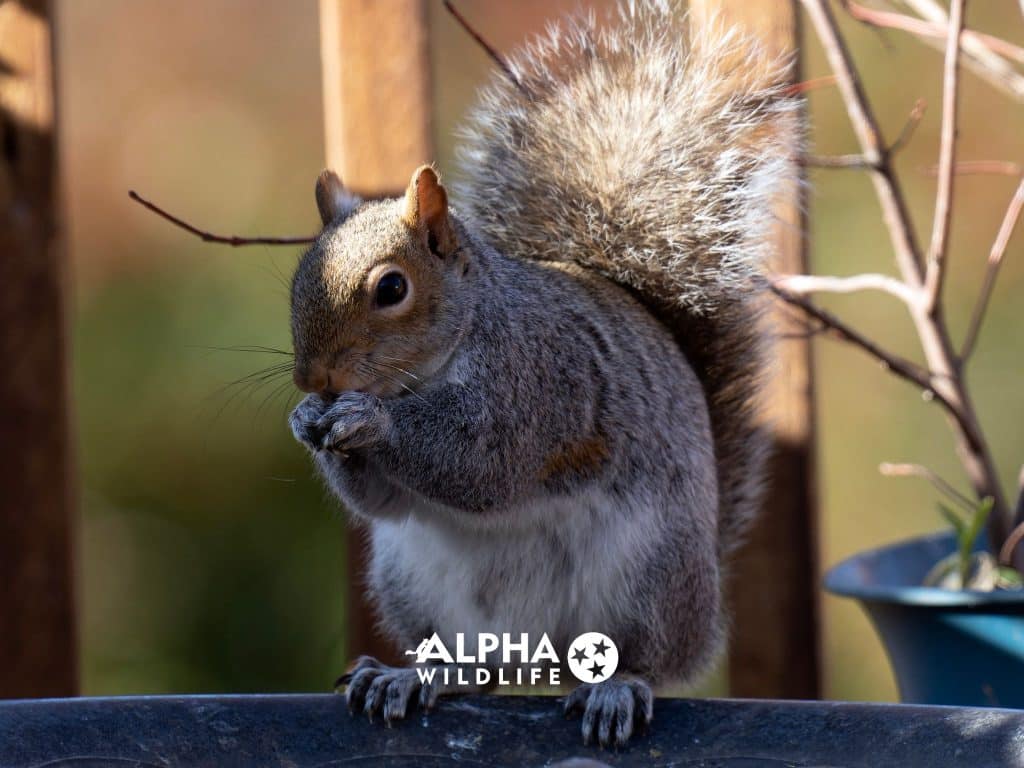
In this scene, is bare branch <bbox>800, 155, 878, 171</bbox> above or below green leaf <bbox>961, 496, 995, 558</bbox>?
above

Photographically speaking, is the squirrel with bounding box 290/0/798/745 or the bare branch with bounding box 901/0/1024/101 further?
the bare branch with bounding box 901/0/1024/101

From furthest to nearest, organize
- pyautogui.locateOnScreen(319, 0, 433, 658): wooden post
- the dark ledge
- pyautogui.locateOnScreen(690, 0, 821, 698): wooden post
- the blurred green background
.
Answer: the blurred green background < pyautogui.locateOnScreen(690, 0, 821, 698): wooden post < pyautogui.locateOnScreen(319, 0, 433, 658): wooden post < the dark ledge

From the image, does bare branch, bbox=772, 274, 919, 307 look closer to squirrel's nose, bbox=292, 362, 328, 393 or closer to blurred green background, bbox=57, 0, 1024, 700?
squirrel's nose, bbox=292, 362, 328, 393

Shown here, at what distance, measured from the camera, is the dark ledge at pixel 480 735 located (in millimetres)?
1013

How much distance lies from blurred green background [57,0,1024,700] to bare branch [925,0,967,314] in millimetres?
1416

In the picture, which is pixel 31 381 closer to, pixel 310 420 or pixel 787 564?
pixel 310 420

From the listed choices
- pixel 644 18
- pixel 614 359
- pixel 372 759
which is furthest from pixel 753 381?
pixel 372 759

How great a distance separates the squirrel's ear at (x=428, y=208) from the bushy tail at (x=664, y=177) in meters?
0.33

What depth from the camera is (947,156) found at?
57.0 inches

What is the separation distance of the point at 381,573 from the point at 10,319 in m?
0.59

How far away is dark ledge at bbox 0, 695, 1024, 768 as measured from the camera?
1013 millimetres

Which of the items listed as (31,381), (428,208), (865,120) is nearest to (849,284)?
(865,120)

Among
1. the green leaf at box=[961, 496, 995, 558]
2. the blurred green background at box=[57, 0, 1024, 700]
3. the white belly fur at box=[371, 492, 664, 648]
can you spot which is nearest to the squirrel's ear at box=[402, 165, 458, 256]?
the white belly fur at box=[371, 492, 664, 648]

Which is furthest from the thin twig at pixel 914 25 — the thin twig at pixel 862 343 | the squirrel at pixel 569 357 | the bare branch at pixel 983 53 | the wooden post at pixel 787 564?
the thin twig at pixel 862 343
